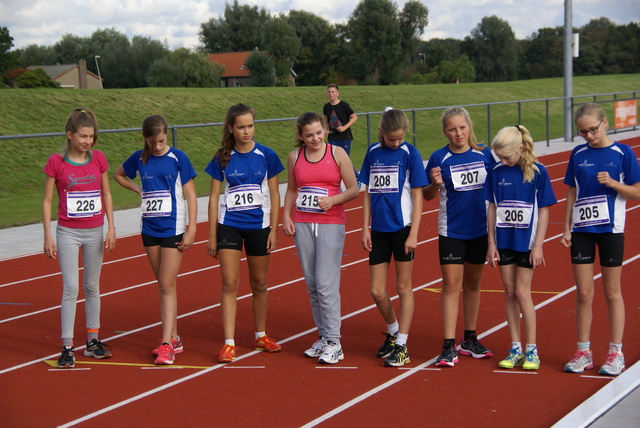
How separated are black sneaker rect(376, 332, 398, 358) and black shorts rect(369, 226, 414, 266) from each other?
551mm

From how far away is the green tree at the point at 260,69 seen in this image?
78125 millimetres

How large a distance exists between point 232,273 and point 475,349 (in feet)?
5.79

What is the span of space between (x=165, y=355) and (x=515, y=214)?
2.55 meters

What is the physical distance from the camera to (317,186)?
5949 mm

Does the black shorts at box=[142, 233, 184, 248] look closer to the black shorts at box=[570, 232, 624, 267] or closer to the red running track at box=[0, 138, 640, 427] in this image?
the red running track at box=[0, 138, 640, 427]

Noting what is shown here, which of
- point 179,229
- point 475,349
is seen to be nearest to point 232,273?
point 179,229

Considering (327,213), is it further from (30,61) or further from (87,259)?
(30,61)

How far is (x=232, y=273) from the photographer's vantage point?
609 centimetres

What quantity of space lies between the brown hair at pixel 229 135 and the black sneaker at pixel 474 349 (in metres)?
2.09

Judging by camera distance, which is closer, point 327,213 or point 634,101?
point 327,213

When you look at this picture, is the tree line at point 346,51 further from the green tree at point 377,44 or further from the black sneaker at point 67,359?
the black sneaker at point 67,359

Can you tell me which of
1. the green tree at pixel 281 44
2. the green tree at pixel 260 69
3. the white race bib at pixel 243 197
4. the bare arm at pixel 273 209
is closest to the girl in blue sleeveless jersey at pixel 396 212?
the bare arm at pixel 273 209

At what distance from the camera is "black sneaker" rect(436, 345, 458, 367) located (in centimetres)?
565

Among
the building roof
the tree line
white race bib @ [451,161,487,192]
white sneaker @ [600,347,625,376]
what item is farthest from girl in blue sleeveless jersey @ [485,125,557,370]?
the building roof
